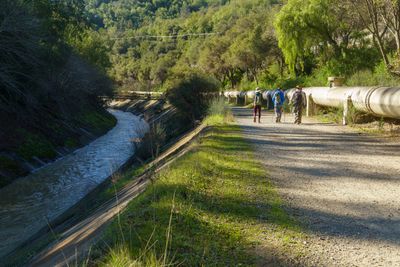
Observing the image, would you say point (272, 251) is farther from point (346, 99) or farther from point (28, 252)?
point (346, 99)

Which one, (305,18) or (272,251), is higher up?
(305,18)

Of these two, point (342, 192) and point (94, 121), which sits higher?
point (342, 192)

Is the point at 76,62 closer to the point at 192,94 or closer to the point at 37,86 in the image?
the point at 192,94

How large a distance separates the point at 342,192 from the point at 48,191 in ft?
48.8

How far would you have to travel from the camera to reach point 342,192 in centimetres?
721

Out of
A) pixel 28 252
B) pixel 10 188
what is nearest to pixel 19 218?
pixel 10 188

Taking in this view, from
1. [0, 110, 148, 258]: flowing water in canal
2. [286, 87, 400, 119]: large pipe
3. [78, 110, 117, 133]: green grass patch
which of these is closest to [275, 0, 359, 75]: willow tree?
[286, 87, 400, 119]: large pipe

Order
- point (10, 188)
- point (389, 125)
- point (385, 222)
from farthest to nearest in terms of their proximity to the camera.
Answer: point (10, 188)
point (389, 125)
point (385, 222)

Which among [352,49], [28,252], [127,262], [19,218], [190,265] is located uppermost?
[352,49]

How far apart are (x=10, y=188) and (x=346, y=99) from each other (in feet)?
50.3

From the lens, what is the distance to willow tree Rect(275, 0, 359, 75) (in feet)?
98.0

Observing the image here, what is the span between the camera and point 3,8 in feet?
58.0

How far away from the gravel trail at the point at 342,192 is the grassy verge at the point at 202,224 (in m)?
0.37

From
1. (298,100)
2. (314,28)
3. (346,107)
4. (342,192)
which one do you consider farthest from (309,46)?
(342,192)
